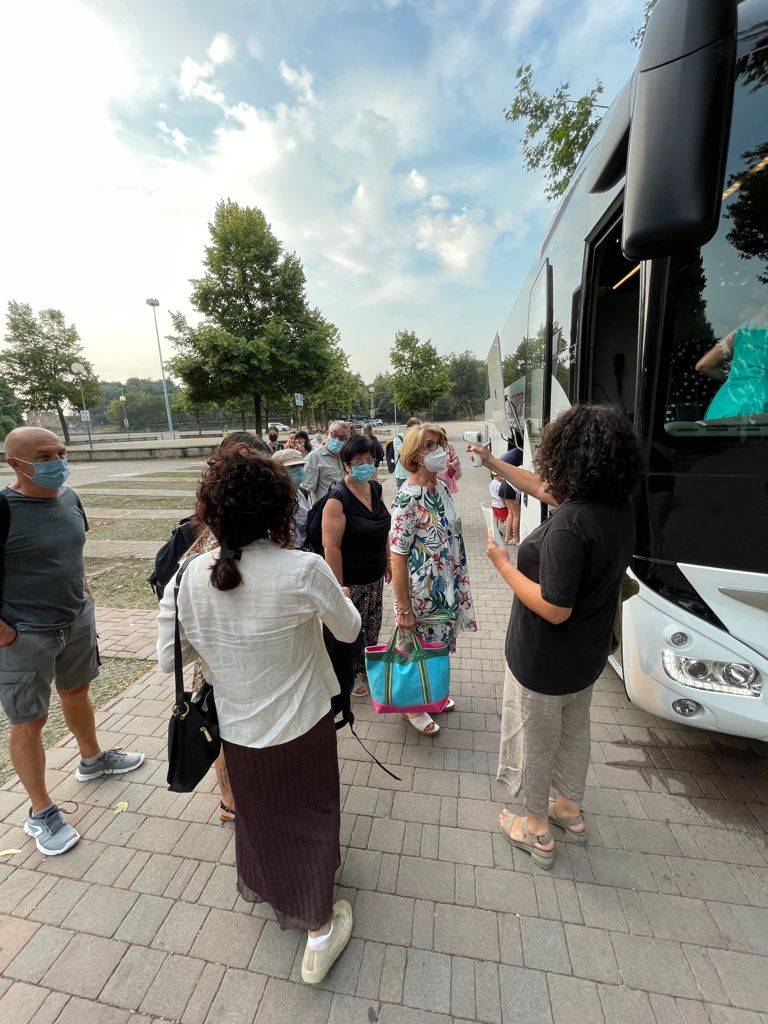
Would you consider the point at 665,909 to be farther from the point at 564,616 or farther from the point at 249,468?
the point at 249,468

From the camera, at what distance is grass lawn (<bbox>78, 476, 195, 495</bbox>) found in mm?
14398

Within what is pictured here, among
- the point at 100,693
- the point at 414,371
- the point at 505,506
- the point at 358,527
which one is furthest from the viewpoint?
the point at 414,371

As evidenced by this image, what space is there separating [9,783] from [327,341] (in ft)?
65.3

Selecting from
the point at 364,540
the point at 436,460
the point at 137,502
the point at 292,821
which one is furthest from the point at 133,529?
the point at 292,821

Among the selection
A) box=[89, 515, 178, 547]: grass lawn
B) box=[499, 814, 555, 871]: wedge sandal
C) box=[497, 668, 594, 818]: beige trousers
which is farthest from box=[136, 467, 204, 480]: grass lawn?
box=[499, 814, 555, 871]: wedge sandal

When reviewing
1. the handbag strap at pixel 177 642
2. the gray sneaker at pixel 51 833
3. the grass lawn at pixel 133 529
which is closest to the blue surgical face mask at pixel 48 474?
the handbag strap at pixel 177 642

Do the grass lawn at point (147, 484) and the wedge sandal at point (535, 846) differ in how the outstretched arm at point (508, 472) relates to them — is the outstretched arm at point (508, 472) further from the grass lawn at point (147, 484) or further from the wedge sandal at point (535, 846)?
the grass lawn at point (147, 484)

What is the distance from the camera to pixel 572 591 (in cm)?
165

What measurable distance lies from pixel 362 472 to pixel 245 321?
60.2 feet

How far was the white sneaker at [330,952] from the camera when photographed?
1688mm

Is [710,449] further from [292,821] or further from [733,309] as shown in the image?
[292,821]

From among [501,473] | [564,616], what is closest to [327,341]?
[501,473]

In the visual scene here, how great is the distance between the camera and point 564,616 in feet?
5.62

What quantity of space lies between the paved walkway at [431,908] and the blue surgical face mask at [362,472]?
182 cm
